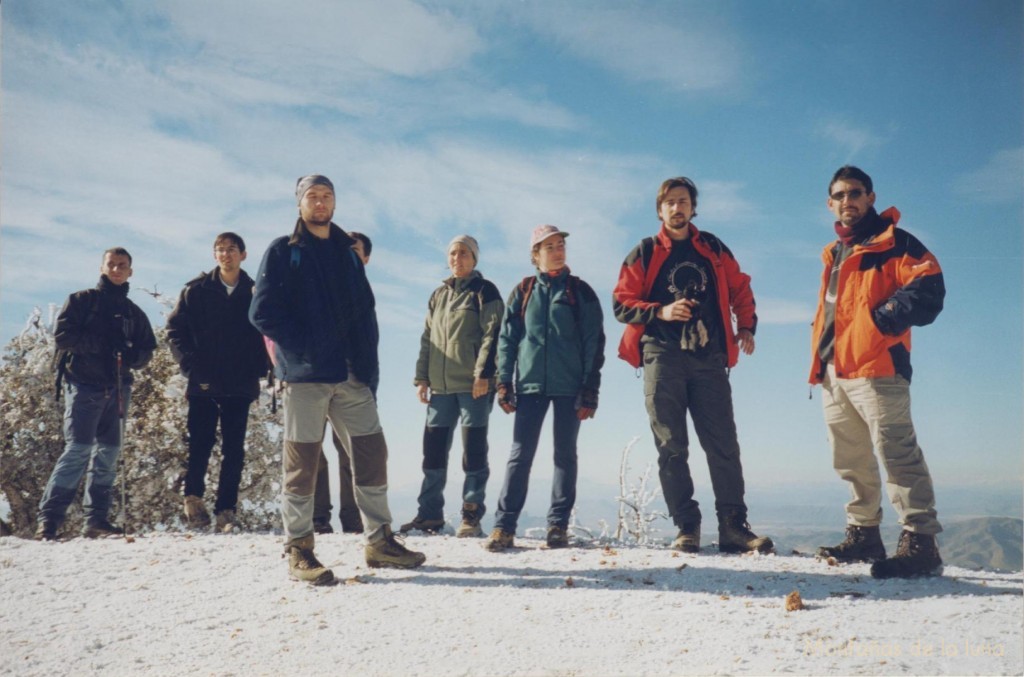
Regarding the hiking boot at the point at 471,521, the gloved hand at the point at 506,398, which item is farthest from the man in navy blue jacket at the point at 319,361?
the hiking boot at the point at 471,521

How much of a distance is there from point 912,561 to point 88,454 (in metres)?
8.09

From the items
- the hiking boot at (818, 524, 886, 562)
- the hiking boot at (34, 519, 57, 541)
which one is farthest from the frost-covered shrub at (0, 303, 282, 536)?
the hiking boot at (818, 524, 886, 562)

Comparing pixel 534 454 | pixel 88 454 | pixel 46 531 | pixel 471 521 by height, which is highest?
pixel 534 454

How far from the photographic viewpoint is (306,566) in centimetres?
524

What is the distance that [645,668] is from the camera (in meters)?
3.59

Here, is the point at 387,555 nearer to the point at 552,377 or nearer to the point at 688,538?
the point at 552,377

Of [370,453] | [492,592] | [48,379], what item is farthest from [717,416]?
[48,379]

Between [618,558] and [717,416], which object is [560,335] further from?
[618,558]

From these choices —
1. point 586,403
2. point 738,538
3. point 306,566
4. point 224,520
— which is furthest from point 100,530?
point 738,538

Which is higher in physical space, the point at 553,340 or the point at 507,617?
the point at 553,340

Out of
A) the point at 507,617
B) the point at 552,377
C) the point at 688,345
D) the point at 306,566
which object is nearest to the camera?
the point at 507,617

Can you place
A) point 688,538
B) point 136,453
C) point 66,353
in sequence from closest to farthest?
point 688,538, point 66,353, point 136,453

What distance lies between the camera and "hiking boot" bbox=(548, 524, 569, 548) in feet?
20.5

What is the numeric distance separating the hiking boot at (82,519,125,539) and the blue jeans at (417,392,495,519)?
11.0ft
